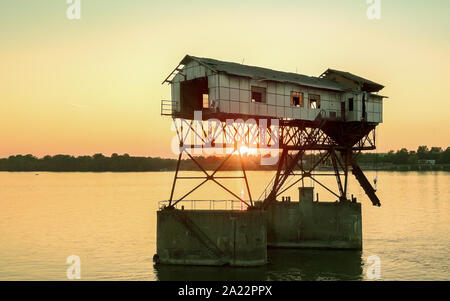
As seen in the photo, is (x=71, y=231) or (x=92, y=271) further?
(x=71, y=231)

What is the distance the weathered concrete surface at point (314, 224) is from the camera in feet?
128

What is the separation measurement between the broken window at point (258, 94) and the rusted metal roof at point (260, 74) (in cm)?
78

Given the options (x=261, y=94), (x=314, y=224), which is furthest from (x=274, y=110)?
(x=314, y=224)

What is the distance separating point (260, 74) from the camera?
35.9 metres

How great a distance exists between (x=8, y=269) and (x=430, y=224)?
154ft

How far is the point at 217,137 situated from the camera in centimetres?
3350

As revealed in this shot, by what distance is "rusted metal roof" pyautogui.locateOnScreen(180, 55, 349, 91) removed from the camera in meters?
33.5

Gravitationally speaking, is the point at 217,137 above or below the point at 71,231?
above

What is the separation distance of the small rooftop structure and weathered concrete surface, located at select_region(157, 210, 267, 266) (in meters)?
6.85

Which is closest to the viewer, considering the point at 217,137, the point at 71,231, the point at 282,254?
the point at 217,137

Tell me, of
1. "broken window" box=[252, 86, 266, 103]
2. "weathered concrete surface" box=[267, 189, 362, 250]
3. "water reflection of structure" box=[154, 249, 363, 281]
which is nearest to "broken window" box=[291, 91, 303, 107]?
"broken window" box=[252, 86, 266, 103]

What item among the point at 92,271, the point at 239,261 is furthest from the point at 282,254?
the point at 92,271

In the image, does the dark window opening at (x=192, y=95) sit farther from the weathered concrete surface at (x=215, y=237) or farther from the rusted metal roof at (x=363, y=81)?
the rusted metal roof at (x=363, y=81)
